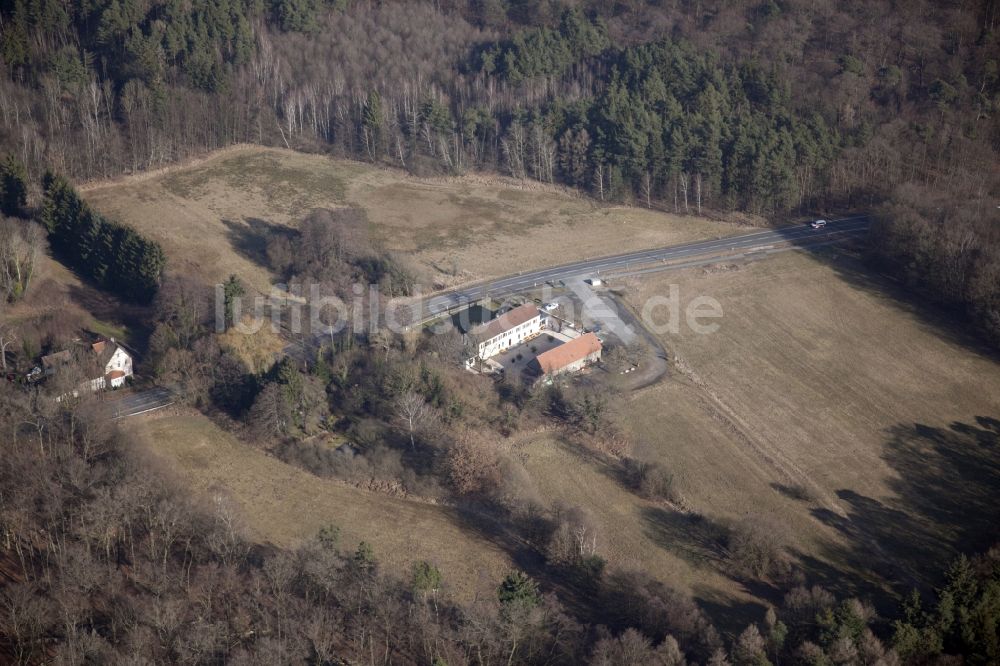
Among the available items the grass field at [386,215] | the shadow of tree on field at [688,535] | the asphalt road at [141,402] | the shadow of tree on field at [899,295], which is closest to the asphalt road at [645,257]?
the grass field at [386,215]

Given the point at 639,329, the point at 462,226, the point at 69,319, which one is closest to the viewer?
the point at 69,319

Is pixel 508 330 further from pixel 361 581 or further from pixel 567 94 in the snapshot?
pixel 567 94

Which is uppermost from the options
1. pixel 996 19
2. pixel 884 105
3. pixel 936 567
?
pixel 996 19

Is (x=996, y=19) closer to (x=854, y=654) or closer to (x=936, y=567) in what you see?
(x=936, y=567)

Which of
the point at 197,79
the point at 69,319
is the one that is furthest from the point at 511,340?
the point at 197,79

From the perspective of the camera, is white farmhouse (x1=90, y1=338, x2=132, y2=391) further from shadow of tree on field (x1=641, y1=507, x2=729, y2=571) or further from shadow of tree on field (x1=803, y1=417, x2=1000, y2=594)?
shadow of tree on field (x1=803, y1=417, x2=1000, y2=594)

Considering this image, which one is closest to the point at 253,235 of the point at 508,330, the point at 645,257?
the point at 508,330

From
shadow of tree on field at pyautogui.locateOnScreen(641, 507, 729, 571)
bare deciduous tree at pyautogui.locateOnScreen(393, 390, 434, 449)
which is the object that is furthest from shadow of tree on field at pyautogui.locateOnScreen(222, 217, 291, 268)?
shadow of tree on field at pyautogui.locateOnScreen(641, 507, 729, 571)

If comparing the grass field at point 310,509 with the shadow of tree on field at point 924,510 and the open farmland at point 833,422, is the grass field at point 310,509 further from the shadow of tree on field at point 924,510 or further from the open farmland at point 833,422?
the shadow of tree on field at point 924,510
